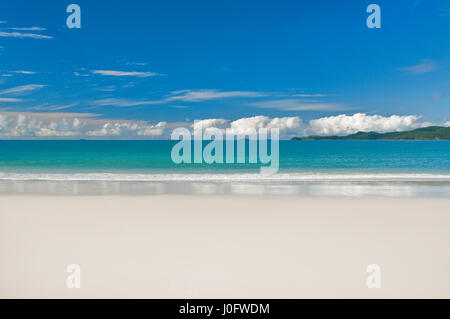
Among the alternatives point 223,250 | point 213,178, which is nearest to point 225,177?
point 213,178

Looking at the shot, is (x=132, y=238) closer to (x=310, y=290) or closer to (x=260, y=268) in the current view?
(x=260, y=268)

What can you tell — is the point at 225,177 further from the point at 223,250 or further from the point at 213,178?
the point at 223,250

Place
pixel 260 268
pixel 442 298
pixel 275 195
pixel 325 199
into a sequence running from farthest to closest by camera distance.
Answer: pixel 275 195, pixel 325 199, pixel 260 268, pixel 442 298

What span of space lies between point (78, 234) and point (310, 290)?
5.36m

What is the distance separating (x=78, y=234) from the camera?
7.29 metres

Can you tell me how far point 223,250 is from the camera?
→ 6348 millimetres

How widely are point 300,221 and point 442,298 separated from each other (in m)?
4.05

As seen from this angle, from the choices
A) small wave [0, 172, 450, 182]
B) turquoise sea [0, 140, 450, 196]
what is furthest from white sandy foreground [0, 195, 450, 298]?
small wave [0, 172, 450, 182]

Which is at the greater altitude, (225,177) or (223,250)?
(225,177)

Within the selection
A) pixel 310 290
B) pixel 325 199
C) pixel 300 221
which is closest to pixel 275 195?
A: pixel 325 199

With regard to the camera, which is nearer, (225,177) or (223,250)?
(223,250)

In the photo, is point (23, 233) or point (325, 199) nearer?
point (23, 233)
